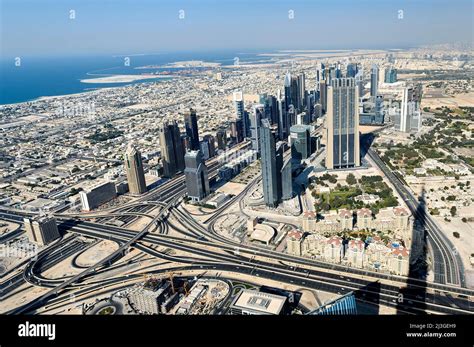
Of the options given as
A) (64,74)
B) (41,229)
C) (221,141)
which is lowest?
(41,229)

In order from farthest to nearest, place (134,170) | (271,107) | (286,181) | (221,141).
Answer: (271,107) < (221,141) < (134,170) < (286,181)

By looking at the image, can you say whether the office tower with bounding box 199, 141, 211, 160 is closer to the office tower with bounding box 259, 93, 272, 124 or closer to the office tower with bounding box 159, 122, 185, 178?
the office tower with bounding box 159, 122, 185, 178

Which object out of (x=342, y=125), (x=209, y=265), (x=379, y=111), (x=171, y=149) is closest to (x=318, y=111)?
(x=379, y=111)

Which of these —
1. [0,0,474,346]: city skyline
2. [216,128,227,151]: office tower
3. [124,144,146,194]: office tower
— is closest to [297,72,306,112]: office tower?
[0,0,474,346]: city skyline

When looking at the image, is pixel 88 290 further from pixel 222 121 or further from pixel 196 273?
pixel 222 121

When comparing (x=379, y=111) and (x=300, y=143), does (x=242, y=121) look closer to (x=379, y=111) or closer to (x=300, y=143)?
(x=300, y=143)
